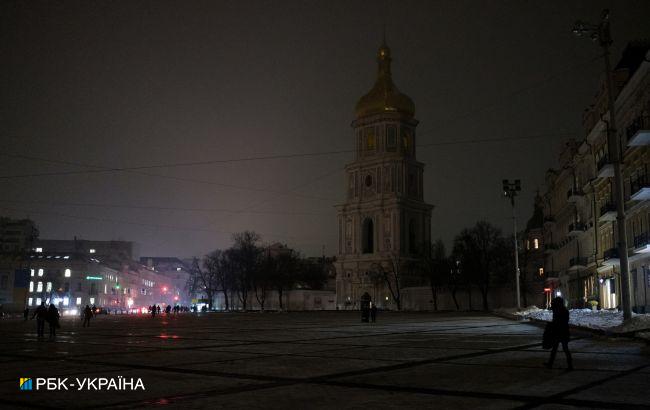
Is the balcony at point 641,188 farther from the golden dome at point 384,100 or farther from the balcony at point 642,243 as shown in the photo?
the golden dome at point 384,100

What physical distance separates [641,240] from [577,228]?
774 inches

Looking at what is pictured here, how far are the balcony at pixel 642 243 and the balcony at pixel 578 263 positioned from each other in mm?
15962

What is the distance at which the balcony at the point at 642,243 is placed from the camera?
127 feet

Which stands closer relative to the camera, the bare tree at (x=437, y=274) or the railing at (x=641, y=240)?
the railing at (x=641, y=240)

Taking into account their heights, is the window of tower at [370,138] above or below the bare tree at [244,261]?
above

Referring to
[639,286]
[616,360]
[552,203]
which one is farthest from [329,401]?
[552,203]

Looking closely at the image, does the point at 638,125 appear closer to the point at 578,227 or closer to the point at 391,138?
the point at 578,227

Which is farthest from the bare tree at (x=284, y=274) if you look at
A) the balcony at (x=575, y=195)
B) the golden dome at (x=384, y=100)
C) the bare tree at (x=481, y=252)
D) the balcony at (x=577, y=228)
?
the balcony at (x=575, y=195)

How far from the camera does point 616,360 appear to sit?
15.8m

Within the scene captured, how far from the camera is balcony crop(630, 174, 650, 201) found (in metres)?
37.5

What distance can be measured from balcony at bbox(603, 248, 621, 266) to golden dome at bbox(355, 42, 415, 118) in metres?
78.3

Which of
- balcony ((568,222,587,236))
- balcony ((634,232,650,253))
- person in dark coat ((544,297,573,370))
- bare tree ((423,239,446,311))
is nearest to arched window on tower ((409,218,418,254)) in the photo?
Answer: bare tree ((423,239,446,311))

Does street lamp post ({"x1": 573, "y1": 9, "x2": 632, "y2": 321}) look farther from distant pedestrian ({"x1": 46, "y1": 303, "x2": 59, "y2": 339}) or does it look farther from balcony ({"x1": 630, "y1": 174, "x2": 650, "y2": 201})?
distant pedestrian ({"x1": 46, "y1": 303, "x2": 59, "y2": 339})

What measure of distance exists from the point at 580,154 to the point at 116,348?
157 ft
